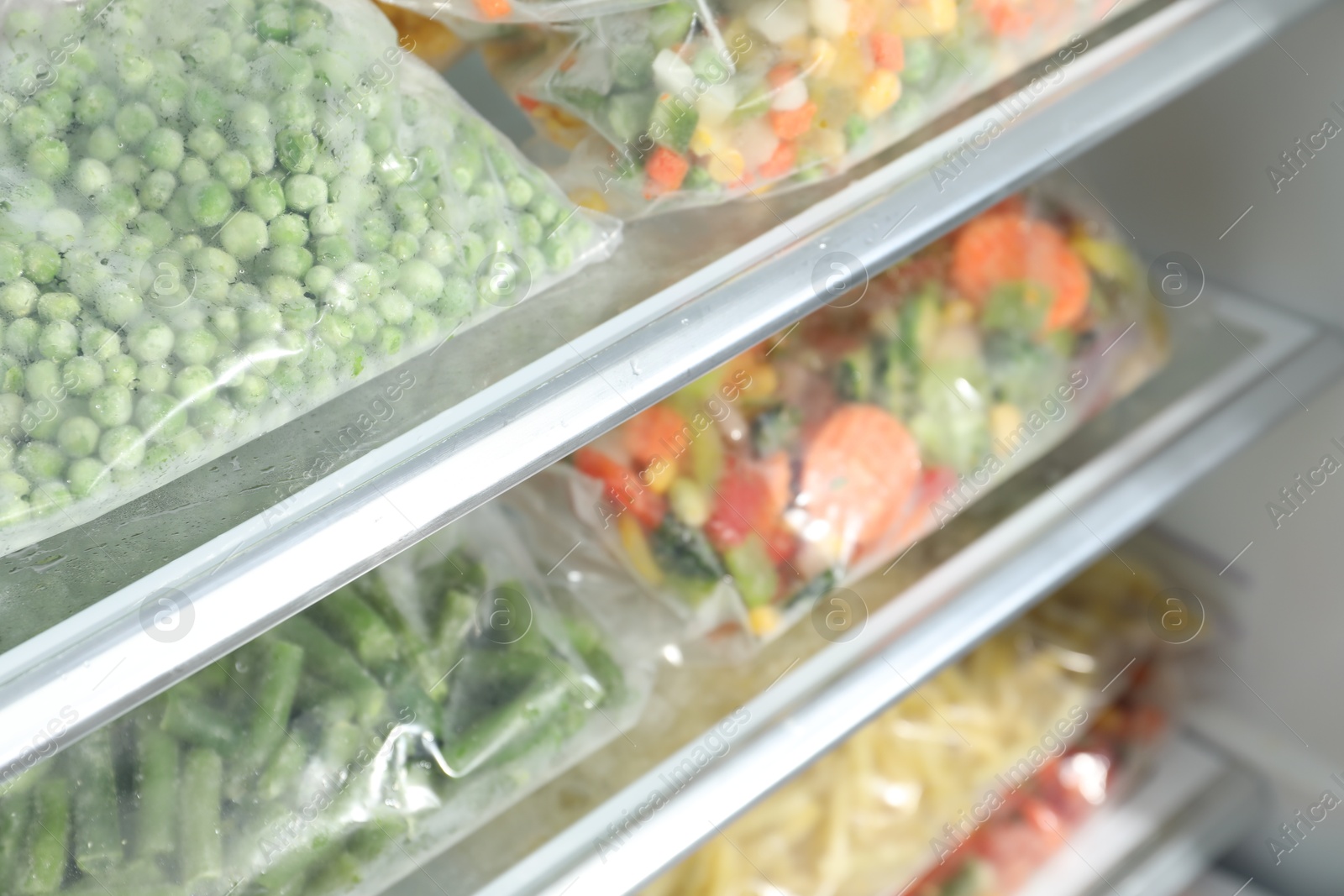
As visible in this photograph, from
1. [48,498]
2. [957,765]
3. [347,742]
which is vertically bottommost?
[957,765]

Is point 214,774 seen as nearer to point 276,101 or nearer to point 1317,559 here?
point 276,101

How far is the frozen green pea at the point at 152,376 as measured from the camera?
1.90ft

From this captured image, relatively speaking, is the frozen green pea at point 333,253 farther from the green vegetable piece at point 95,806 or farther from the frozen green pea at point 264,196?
the green vegetable piece at point 95,806

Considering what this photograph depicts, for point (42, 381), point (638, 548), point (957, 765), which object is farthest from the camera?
point (957, 765)

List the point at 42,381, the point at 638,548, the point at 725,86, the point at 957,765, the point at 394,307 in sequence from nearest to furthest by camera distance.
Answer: the point at 42,381 < the point at 394,307 < the point at 725,86 < the point at 638,548 < the point at 957,765

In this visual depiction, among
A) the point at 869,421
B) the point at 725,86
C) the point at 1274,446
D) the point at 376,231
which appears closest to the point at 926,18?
the point at 725,86

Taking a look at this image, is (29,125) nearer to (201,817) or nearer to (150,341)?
(150,341)

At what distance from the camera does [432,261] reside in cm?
69

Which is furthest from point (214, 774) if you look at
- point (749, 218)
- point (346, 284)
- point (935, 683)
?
point (935, 683)

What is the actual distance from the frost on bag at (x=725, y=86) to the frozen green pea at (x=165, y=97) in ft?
1.01

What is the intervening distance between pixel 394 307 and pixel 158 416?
160mm

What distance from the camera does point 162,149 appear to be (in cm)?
62

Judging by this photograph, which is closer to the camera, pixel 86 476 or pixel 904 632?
Answer: pixel 86 476

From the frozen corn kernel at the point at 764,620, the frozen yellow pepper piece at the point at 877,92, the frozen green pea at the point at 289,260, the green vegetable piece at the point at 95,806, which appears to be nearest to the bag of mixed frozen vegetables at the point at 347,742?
the green vegetable piece at the point at 95,806
